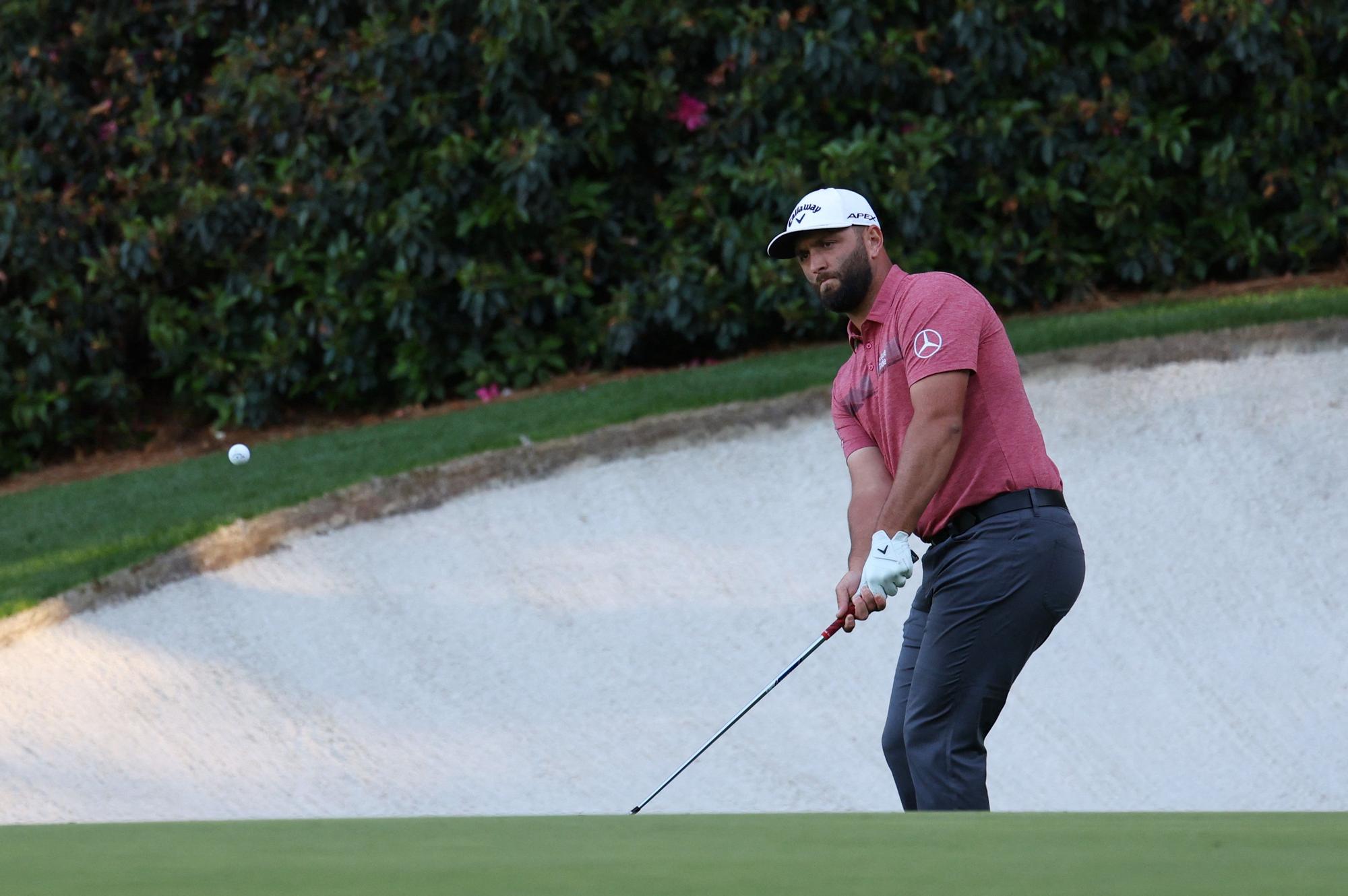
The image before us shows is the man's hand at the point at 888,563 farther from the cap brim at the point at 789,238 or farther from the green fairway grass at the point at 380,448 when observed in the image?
the green fairway grass at the point at 380,448

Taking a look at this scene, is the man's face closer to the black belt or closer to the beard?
the beard

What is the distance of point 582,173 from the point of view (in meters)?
11.0

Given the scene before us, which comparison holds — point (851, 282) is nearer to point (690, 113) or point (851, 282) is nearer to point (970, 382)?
point (970, 382)

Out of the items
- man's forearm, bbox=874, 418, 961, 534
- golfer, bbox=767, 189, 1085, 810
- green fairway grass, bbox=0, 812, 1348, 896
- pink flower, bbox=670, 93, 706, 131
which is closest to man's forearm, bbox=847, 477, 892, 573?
golfer, bbox=767, 189, 1085, 810

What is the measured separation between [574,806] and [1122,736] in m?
2.35

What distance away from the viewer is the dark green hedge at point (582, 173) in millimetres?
10023

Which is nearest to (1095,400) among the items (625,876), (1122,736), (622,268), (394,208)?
(1122,736)

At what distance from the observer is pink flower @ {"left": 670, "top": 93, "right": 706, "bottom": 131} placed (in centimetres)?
1035

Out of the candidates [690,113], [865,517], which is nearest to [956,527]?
[865,517]

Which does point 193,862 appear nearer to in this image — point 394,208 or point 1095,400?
point 1095,400

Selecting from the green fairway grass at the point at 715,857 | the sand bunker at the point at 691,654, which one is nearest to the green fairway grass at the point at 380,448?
the sand bunker at the point at 691,654

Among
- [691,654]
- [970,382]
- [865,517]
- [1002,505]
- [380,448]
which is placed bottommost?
[691,654]

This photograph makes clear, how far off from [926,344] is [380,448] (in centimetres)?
568

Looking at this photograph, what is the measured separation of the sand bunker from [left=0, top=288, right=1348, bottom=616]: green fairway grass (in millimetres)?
453
